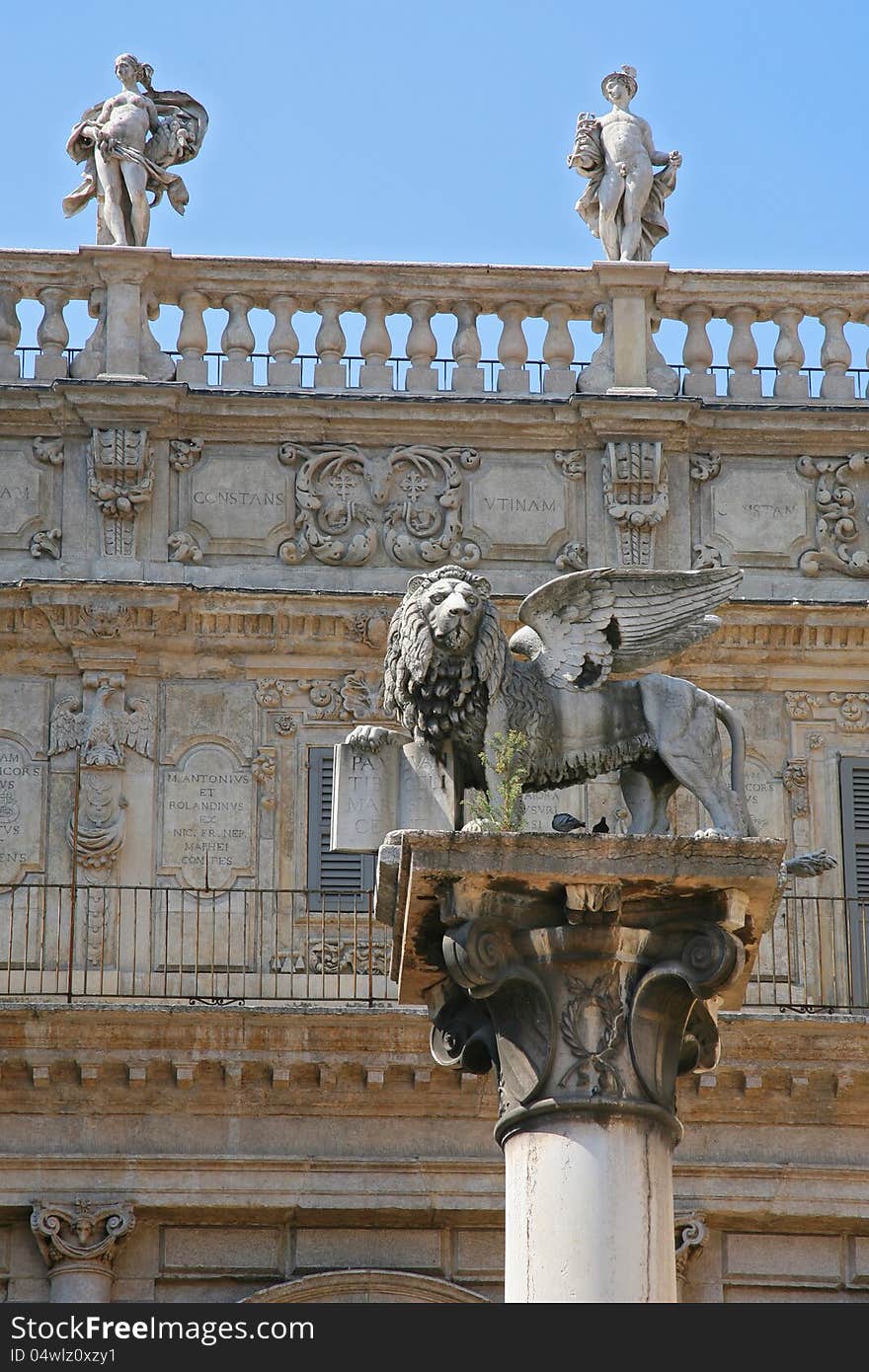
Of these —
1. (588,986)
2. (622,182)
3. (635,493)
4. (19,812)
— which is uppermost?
(622,182)

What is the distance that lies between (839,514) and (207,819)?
5.37 metres

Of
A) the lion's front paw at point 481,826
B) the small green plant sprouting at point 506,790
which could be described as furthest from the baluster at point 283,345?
the lion's front paw at point 481,826

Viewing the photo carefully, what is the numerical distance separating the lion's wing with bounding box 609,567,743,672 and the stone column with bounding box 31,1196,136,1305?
781cm

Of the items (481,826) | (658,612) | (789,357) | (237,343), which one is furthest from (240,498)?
(481,826)

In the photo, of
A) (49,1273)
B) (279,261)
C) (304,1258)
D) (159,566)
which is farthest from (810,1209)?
(279,261)

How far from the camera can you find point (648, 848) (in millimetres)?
13711

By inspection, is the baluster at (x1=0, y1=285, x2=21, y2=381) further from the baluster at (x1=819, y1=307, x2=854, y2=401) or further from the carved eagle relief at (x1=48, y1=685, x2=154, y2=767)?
the baluster at (x1=819, y1=307, x2=854, y2=401)

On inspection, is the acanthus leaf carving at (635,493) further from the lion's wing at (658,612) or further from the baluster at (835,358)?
the lion's wing at (658,612)

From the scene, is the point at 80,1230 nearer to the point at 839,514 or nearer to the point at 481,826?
the point at 839,514

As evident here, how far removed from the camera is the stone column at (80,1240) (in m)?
21.7

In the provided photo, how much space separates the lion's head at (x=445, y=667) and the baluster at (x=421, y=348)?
32.4 ft

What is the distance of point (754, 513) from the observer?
81.0 feet

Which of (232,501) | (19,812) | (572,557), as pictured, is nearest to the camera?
(19,812)

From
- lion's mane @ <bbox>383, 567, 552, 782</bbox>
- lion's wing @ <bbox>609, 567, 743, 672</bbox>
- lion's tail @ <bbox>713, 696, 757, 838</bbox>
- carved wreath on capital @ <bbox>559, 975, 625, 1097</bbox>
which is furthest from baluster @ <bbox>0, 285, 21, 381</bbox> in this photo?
carved wreath on capital @ <bbox>559, 975, 625, 1097</bbox>
